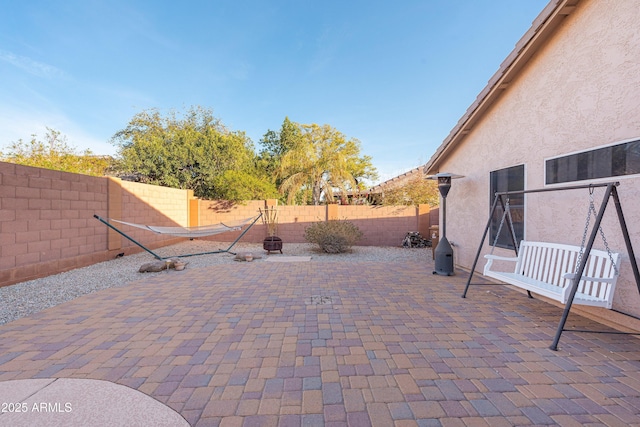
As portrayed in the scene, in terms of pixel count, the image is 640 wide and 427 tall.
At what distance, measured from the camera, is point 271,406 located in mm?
1910

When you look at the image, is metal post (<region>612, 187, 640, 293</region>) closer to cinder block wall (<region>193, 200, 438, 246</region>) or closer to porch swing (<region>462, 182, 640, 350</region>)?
porch swing (<region>462, 182, 640, 350</region>)

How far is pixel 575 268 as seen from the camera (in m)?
3.44

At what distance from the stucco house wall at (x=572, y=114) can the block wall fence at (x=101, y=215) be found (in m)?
5.26

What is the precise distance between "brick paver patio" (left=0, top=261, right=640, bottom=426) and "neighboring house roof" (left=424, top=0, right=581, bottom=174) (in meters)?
3.46

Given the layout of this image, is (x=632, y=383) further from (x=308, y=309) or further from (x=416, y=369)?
(x=308, y=309)

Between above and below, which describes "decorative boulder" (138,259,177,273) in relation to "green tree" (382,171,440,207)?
below

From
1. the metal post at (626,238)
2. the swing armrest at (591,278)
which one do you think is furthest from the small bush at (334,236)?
the metal post at (626,238)

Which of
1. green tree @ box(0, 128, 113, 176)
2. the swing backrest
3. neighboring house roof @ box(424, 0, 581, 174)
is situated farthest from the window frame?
green tree @ box(0, 128, 113, 176)

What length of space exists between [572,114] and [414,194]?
10.1m

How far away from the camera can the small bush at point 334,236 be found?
337 inches

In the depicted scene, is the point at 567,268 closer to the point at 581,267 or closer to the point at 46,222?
the point at 581,267

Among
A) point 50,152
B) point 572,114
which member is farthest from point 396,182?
point 50,152

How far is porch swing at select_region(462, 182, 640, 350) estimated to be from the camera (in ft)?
9.03

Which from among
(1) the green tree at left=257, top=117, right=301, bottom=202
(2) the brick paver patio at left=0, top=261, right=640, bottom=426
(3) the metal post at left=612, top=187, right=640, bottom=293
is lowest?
(2) the brick paver patio at left=0, top=261, right=640, bottom=426
